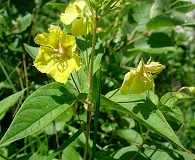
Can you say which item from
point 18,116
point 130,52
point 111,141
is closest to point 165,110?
point 18,116

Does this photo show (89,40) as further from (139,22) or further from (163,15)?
(139,22)

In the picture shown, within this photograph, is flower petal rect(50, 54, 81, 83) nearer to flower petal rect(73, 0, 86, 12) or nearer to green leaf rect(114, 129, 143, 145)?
flower petal rect(73, 0, 86, 12)

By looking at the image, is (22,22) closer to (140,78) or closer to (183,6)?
(183,6)

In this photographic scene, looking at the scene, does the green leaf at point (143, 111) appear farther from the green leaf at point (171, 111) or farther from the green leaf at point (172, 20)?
the green leaf at point (172, 20)

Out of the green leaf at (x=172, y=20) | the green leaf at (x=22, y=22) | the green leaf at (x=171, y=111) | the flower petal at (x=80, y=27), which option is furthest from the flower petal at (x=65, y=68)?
the green leaf at (x=22, y=22)

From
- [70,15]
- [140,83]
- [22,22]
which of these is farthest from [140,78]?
[22,22]

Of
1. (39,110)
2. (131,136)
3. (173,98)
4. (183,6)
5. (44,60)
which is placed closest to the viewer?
(39,110)
